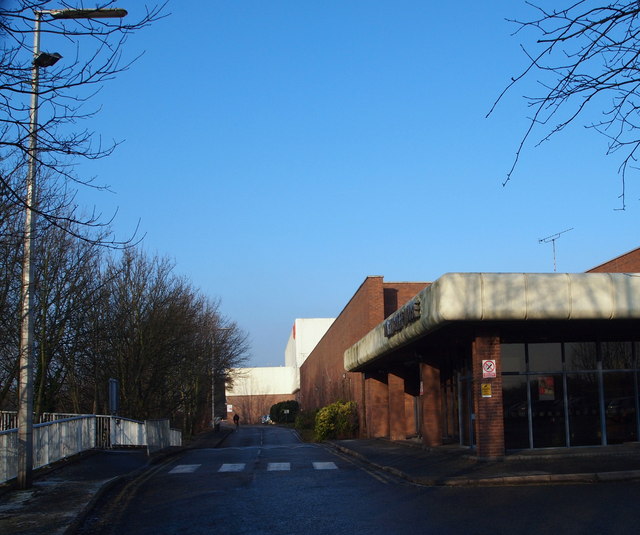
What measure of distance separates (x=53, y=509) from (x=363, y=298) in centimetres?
2635

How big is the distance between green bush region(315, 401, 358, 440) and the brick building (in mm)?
7818

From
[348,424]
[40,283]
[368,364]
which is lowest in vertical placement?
[348,424]

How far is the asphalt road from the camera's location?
10.4 metres

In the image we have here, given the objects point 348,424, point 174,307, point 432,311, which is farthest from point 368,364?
point 432,311

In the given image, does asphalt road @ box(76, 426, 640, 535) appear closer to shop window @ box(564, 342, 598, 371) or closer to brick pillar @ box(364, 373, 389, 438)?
shop window @ box(564, 342, 598, 371)

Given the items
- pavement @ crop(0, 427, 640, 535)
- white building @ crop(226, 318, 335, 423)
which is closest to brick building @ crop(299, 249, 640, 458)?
pavement @ crop(0, 427, 640, 535)

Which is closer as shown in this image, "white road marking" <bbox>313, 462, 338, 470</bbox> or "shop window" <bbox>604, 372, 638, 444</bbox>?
"white road marking" <bbox>313, 462, 338, 470</bbox>

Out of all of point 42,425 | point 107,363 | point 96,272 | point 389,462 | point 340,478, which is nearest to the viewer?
point 340,478

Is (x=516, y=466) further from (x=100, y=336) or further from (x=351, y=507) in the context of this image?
(x=100, y=336)

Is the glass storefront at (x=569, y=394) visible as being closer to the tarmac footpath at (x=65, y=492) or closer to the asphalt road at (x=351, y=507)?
the asphalt road at (x=351, y=507)

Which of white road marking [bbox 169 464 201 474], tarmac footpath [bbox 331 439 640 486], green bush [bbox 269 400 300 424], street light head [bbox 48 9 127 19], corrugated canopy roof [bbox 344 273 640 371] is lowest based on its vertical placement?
green bush [bbox 269 400 300 424]

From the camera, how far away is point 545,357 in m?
21.7

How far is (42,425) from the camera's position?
1812 centimetres

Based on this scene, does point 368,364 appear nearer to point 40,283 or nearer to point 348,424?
point 348,424
